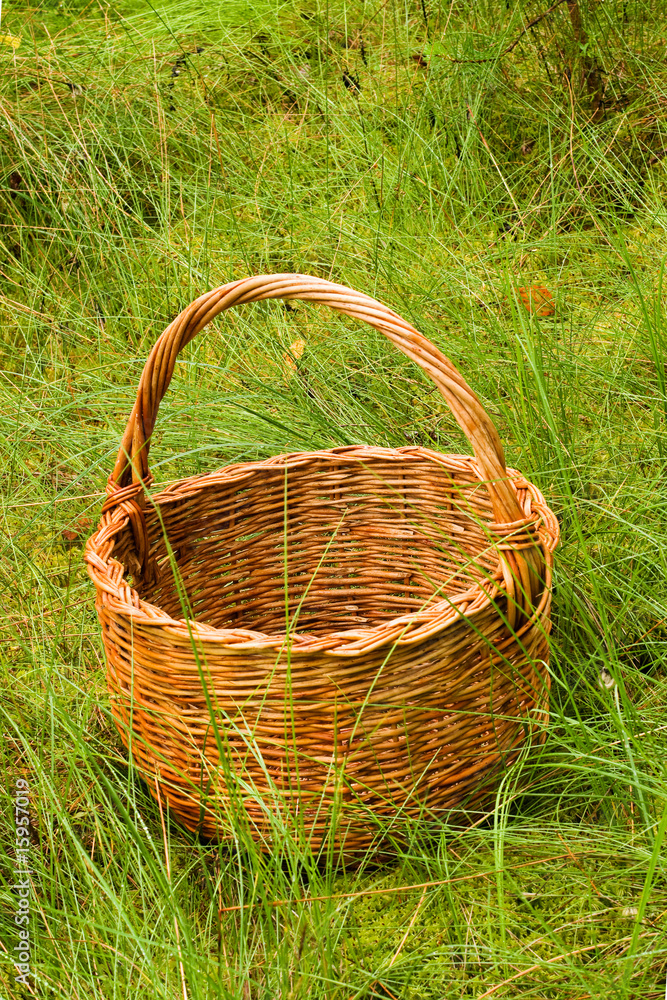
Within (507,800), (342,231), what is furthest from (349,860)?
(342,231)

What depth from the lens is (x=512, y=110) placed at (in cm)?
Answer: 246

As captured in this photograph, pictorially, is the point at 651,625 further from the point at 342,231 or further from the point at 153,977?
the point at 342,231

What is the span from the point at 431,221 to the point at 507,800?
1.37 metres

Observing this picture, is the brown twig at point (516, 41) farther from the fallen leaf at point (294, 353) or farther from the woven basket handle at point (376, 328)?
the woven basket handle at point (376, 328)

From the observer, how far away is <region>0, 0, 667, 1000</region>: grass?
0.96 meters

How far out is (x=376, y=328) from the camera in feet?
3.64

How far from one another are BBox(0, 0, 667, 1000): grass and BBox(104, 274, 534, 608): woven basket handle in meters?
0.12

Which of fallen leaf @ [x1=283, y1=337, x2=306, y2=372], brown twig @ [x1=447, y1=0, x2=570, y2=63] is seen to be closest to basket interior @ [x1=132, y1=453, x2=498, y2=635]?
fallen leaf @ [x1=283, y1=337, x2=306, y2=372]

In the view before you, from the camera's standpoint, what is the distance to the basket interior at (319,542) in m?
1.49

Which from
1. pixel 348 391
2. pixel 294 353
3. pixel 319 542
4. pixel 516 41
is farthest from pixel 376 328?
pixel 516 41

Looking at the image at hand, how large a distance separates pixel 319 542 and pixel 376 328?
58 centimetres

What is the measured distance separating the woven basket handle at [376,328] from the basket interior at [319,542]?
0.21 metres

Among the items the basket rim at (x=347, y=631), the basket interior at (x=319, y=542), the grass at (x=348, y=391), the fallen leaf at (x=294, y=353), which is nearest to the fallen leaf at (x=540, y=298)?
the grass at (x=348, y=391)

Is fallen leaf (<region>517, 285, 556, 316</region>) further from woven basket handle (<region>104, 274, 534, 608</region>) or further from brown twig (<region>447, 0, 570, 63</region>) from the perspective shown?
woven basket handle (<region>104, 274, 534, 608</region>)
